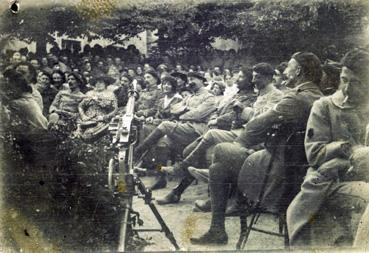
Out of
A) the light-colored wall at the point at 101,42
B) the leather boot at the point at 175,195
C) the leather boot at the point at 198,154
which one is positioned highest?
the light-colored wall at the point at 101,42

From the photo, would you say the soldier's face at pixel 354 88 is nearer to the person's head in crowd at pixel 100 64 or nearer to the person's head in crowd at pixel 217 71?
the person's head in crowd at pixel 217 71

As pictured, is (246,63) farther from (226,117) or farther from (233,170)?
(233,170)

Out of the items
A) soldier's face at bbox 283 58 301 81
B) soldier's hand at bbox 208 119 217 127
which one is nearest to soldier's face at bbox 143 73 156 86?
soldier's hand at bbox 208 119 217 127

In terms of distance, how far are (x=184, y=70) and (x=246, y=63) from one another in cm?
75

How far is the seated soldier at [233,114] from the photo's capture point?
6.64 m

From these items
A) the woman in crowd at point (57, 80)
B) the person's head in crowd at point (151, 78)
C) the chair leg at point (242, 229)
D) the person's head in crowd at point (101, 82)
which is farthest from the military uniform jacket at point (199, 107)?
the woman in crowd at point (57, 80)

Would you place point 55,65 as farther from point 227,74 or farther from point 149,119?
point 227,74

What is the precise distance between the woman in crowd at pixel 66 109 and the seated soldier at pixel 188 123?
0.88m

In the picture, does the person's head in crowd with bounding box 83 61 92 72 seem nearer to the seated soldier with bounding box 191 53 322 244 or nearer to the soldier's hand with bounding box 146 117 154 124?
the soldier's hand with bounding box 146 117 154 124

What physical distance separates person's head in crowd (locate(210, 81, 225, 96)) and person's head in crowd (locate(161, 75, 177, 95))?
1.49 feet

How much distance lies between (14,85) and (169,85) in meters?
1.88

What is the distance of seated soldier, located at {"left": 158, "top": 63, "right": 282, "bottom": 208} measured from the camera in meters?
6.64

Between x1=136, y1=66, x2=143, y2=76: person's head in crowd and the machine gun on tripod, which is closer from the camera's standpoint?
the machine gun on tripod

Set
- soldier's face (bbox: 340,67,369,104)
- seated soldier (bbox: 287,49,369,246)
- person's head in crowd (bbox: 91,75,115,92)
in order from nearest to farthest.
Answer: seated soldier (bbox: 287,49,369,246), soldier's face (bbox: 340,67,369,104), person's head in crowd (bbox: 91,75,115,92)
